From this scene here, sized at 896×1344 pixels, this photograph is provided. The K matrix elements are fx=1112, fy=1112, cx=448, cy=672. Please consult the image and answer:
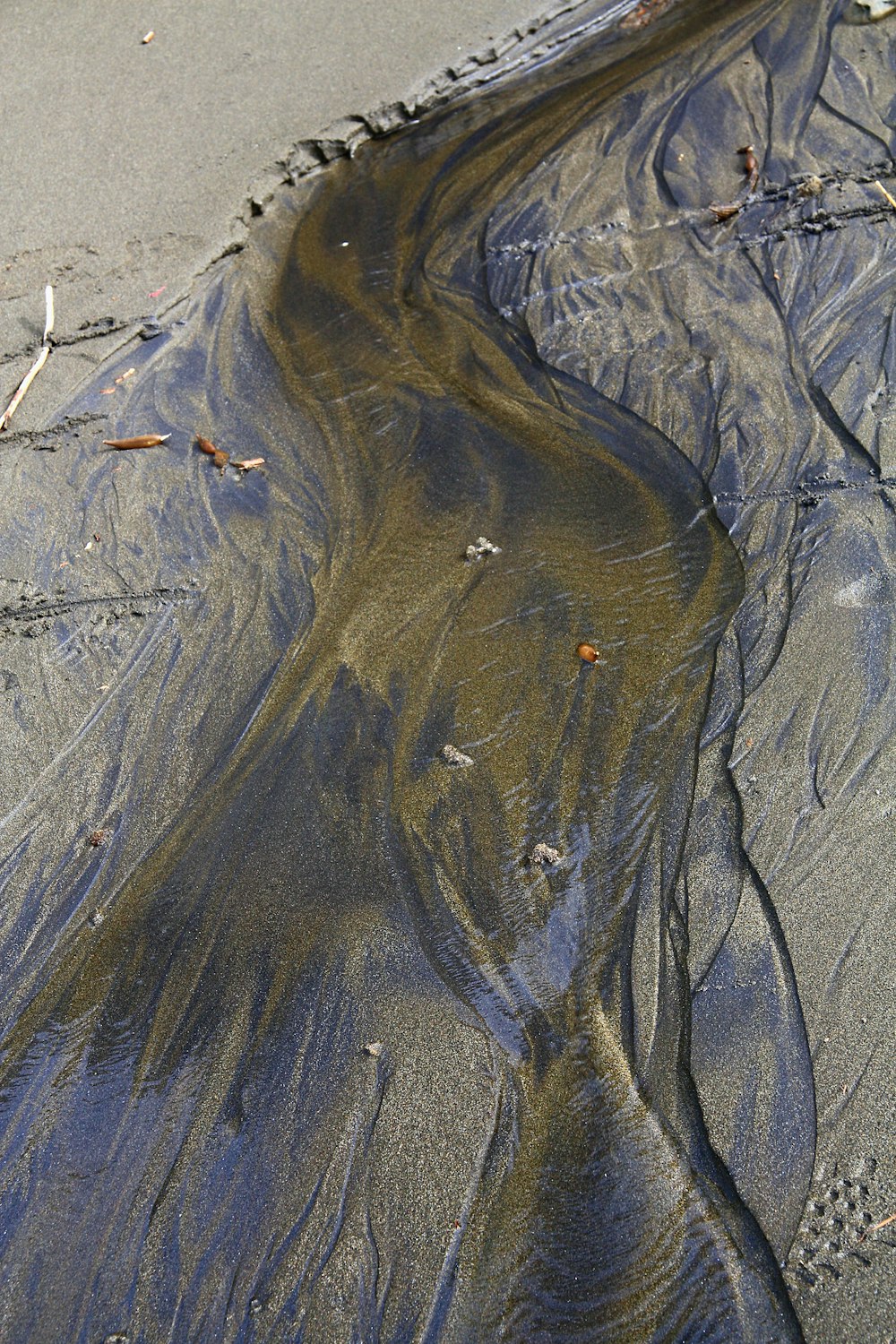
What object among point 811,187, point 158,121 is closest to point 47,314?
point 158,121

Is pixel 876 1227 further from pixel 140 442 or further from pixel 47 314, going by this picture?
pixel 47 314

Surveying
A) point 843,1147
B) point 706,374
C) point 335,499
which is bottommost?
point 843,1147

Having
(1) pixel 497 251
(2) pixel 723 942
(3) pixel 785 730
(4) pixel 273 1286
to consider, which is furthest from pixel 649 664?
(1) pixel 497 251

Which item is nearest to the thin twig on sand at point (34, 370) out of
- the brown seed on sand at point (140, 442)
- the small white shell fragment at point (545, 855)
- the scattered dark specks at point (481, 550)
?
the brown seed on sand at point (140, 442)

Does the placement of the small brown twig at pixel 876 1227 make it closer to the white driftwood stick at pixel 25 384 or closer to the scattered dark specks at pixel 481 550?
the scattered dark specks at pixel 481 550

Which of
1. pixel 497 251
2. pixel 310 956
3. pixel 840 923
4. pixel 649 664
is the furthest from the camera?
pixel 497 251

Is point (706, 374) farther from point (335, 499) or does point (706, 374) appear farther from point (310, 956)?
point (310, 956)
